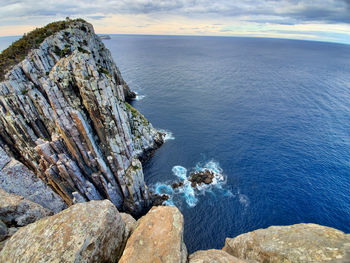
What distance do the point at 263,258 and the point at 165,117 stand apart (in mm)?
80746

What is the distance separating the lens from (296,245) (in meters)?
14.7

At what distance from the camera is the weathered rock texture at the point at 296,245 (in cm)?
1278

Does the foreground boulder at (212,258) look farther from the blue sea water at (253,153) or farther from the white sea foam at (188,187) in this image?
the white sea foam at (188,187)

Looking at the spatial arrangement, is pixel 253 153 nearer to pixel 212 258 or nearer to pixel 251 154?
pixel 251 154

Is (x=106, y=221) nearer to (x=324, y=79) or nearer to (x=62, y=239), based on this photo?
(x=62, y=239)

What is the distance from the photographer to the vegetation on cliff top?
4662 centimetres

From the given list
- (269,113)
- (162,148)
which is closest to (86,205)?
(162,148)

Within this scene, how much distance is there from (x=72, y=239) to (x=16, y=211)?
30.3 ft

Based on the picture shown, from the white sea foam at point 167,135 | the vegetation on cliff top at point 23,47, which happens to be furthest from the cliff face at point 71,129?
the white sea foam at point 167,135

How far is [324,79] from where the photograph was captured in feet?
510

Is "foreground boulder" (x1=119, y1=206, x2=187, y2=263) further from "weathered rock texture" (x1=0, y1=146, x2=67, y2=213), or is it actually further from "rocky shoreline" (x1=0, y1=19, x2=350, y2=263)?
"weathered rock texture" (x1=0, y1=146, x2=67, y2=213)

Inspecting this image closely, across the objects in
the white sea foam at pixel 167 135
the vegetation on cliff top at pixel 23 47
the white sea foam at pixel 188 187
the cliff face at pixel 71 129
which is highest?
the vegetation on cliff top at pixel 23 47

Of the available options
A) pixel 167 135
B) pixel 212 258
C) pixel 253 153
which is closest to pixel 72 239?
pixel 212 258

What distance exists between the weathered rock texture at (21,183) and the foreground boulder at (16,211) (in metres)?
5.87
